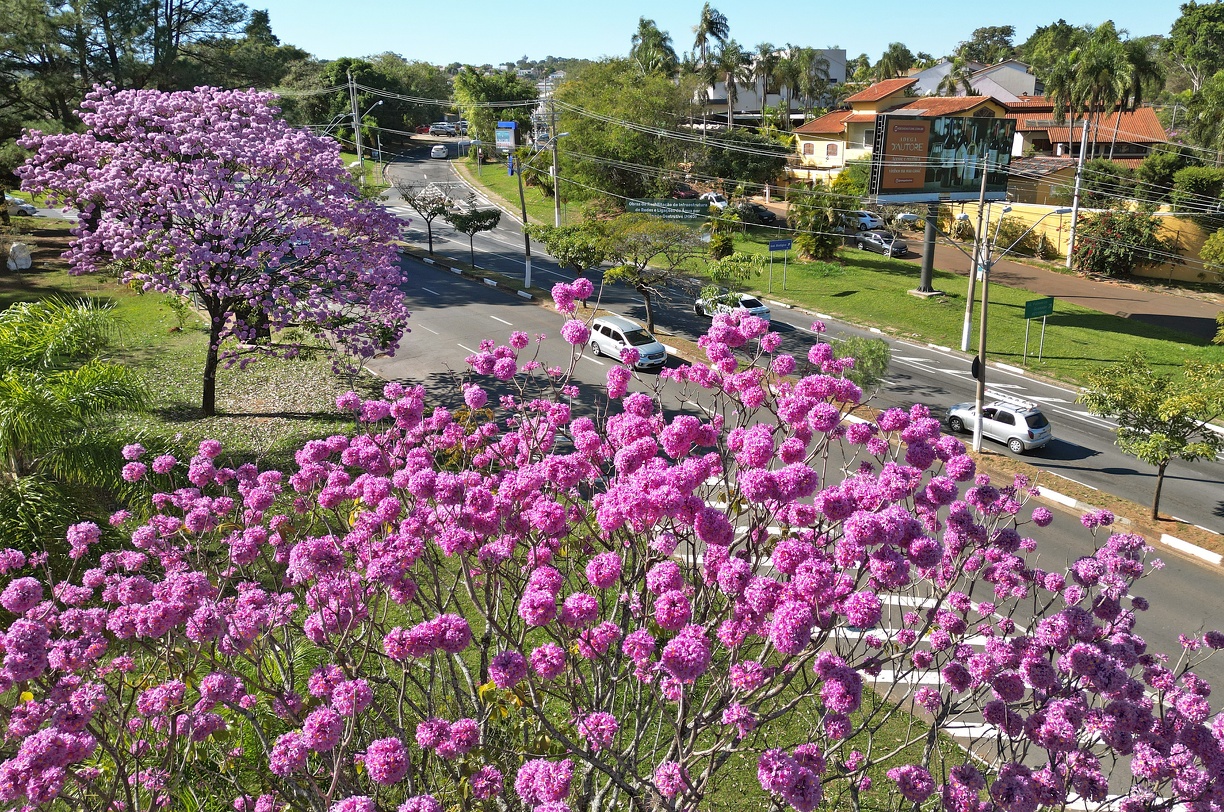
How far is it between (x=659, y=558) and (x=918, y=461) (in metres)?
2.25

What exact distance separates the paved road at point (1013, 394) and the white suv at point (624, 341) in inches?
151

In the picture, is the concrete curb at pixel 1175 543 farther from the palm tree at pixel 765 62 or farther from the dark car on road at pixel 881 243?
the palm tree at pixel 765 62

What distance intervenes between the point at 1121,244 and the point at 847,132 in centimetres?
1880

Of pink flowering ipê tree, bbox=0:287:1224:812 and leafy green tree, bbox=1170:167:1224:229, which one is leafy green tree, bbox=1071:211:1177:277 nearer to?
leafy green tree, bbox=1170:167:1224:229

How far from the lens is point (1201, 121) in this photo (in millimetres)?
50781

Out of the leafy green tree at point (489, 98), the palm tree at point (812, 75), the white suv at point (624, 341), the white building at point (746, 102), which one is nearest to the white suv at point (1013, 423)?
the white suv at point (624, 341)

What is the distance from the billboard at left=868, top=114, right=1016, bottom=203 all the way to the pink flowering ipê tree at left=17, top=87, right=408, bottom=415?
20234mm

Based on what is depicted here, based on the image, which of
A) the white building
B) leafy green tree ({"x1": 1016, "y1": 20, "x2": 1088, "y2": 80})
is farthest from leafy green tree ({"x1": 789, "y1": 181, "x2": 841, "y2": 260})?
leafy green tree ({"x1": 1016, "y1": 20, "x2": 1088, "y2": 80})

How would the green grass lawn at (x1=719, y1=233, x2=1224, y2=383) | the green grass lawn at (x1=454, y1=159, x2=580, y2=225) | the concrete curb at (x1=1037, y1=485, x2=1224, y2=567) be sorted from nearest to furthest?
1. the concrete curb at (x1=1037, y1=485, x2=1224, y2=567)
2. the green grass lawn at (x1=719, y1=233, x2=1224, y2=383)
3. the green grass lawn at (x1=454, y1=159, x2=580, y2=225)

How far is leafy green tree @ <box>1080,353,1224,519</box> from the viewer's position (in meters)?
15.4

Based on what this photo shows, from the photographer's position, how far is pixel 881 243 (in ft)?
144

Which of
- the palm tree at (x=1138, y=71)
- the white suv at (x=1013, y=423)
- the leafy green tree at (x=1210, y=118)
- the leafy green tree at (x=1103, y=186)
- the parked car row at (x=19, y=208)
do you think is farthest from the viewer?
the leafy green tree at (x=1210, y=118)

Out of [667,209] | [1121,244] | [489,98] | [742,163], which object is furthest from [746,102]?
[667,209]

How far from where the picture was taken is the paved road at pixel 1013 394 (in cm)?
1825
